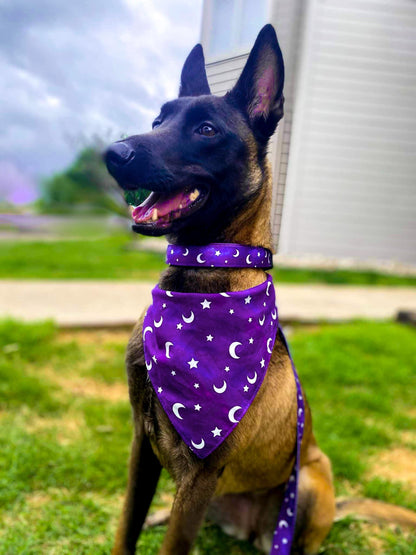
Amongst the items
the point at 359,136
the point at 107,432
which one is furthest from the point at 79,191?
the point at 359,136

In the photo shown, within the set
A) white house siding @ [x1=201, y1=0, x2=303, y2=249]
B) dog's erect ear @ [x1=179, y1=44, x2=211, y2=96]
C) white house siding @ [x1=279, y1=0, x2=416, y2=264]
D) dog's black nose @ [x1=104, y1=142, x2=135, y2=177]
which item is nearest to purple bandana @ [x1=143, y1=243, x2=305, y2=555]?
white house siding @ [x1=201, y1=0, x2=303, y2=249]

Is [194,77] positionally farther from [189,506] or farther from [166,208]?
[189,506]

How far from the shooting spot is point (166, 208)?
1.37 meters

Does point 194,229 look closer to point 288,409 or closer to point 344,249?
point 288,409

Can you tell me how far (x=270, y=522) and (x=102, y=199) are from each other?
8.26ft

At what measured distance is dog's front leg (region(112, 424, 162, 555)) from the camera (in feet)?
5.63

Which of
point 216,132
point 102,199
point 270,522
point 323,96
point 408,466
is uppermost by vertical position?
point 323,96

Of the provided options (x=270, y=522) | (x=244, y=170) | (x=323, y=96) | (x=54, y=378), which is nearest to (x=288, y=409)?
(x=270, y=522)

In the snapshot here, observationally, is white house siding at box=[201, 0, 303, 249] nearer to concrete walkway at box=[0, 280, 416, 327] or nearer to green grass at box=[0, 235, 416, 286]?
concrete walkway at box=[0, 280, 416, 327]

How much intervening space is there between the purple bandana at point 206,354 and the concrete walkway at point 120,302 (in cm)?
331

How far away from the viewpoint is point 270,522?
200 centimetres

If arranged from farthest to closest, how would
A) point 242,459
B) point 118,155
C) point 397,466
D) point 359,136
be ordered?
point 359,136
point 397,466
point 242,459
point 118,155

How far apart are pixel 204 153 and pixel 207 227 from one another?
0.21 meters

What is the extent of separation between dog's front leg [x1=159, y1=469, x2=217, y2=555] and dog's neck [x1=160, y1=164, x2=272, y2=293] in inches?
22.3
